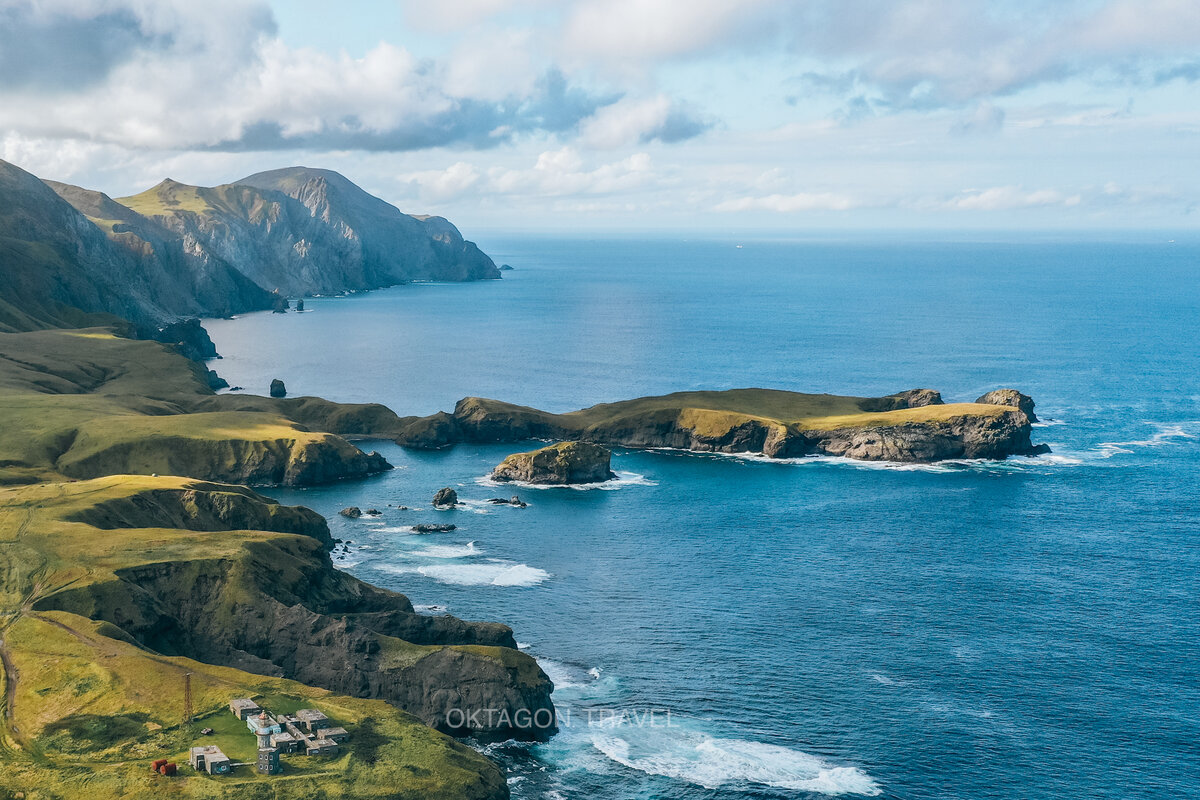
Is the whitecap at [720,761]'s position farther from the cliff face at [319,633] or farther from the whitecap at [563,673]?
the whitecap at [563,673]

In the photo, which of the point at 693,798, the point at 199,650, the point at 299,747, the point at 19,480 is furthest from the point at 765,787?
the point at 19,480

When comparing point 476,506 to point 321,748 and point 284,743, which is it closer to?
point 321,748

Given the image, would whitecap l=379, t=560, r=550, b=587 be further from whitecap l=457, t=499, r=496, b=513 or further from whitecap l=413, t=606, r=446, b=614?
whitecap l=457, t=499, r=496, b=513

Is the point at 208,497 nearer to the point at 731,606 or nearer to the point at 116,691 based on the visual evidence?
the point at 116,691

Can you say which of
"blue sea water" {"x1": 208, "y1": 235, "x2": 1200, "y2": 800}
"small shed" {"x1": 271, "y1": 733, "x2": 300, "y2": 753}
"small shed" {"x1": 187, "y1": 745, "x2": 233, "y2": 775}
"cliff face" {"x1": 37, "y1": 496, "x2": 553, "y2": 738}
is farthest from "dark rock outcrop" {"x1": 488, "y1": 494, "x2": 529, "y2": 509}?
"small shed" {"x1": 187, "y1": 745, "x2": 233, "y2": 775}

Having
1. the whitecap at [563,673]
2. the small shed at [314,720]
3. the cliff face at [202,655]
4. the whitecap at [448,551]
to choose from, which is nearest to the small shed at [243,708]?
the cliff face at [202,655]

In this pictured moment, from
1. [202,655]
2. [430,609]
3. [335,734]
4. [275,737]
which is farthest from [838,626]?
[202,655]
